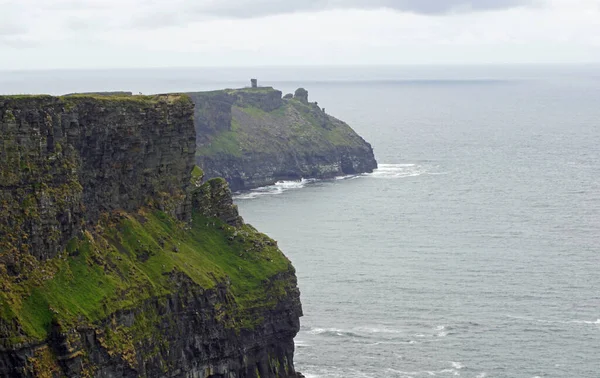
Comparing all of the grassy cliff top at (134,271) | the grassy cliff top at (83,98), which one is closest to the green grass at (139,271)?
the grassy cliff top at (134,271)

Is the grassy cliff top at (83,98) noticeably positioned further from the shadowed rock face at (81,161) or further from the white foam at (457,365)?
the white foam at (457,365)

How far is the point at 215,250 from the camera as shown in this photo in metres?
128

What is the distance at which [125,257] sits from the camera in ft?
373

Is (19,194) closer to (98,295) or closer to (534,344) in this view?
(98,295)

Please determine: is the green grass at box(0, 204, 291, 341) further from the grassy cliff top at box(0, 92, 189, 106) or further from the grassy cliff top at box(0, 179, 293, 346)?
the grassy cliff top at box(0, 92, 189, 106)

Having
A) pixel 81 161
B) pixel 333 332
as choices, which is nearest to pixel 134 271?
pixel 81 161

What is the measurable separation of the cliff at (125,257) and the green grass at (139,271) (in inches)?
6.0

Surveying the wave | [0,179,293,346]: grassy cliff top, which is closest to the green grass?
[0,179,293,346]: grassy cliff top

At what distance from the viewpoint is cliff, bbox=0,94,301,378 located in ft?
328

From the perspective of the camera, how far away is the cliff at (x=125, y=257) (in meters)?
99.9

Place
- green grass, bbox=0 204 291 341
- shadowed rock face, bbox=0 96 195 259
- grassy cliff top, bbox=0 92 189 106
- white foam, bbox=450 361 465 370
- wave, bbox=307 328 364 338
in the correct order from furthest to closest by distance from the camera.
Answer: wave, bbox=307 328 364 338 → white foam, bbox=450 361 465 370 → shadowed rock face, bbox=0 96 195 259 → grassy cliff top, bbox=0 92 189 106 → green grass, bbox=0 204 291 341

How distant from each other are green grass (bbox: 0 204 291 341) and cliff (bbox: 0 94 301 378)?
0.50ft

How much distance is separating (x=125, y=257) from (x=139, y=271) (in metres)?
2.04

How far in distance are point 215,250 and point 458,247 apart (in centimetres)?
7201
